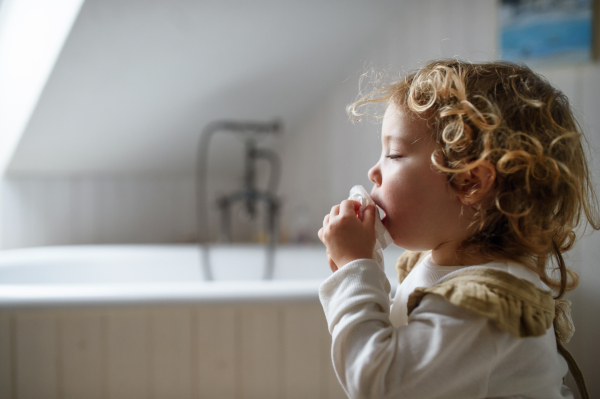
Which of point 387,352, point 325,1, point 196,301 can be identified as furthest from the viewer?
point 325,1

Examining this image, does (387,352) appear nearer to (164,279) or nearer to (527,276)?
(527,276)

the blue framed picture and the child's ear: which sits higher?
the blue framed picture

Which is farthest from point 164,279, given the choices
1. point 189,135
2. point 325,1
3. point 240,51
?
point 325,1

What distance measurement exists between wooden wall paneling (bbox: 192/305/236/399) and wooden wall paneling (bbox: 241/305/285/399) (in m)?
0.02

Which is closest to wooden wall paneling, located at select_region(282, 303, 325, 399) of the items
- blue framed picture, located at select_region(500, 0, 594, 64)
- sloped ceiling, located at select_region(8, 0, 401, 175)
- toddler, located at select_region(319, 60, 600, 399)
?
toddler, located at select_region(319, 60, 600, 399)

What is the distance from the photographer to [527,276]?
20.1 inches

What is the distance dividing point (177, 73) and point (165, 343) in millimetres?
1302

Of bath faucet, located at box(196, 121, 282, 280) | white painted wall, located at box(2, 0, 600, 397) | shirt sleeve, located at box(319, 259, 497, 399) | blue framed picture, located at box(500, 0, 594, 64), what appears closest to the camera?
shirt sleeve, located at box(319, 259, 497, 399)

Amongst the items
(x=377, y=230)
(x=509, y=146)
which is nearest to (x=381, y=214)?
(x=377, y=230)

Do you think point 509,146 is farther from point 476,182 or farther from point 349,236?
point 349,236

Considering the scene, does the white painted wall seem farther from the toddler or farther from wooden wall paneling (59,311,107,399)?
wooden wall paneling (59,311,107,399)

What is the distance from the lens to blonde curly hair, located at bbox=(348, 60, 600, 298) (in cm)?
49

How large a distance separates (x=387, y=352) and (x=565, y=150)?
11.4 inches

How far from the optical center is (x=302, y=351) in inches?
34.9
